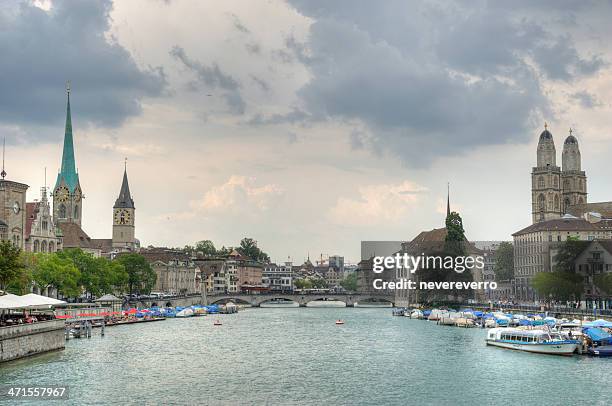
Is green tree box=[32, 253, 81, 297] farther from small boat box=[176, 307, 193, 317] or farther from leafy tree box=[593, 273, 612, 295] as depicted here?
leafy tree box=[593, 273, 612, 295]

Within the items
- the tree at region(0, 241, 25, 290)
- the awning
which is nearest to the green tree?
the tree at region(0, 241, 25, 290)

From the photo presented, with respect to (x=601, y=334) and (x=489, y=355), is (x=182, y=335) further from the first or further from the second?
(x=601, y=334)

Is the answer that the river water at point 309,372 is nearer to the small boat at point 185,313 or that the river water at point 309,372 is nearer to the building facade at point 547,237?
the small boat at point 185,313

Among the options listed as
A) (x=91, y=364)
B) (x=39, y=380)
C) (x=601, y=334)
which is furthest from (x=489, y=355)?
(x=39, y=380)

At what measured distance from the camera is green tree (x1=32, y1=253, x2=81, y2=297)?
11112 centimetres

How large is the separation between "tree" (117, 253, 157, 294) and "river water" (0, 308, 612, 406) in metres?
58.4

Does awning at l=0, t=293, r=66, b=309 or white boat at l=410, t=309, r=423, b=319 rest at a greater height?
awning at l=0, t=293, r=66, b=309

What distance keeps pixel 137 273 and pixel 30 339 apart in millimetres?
93946

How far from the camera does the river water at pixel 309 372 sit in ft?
180

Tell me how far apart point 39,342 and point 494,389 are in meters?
35.2

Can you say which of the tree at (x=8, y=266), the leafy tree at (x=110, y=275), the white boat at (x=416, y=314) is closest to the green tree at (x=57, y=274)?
the leafy tree at (x=110, y=275)

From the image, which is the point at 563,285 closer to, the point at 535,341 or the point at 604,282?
the point at 604,282

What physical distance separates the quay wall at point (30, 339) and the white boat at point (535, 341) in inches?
1589

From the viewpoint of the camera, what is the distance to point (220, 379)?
62.9 m
